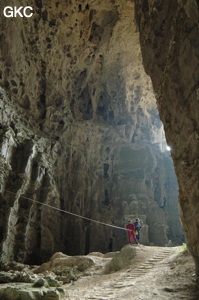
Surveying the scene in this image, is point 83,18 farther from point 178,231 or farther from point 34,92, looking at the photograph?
point 178,231

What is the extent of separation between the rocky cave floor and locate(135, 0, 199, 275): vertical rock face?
1.29 metres

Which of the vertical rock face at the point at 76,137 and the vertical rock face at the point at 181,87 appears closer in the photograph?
the vertical rock face at the point at 181,87

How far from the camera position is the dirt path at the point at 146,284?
5.06 m

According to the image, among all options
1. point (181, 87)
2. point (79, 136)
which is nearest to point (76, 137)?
point (79, 136)

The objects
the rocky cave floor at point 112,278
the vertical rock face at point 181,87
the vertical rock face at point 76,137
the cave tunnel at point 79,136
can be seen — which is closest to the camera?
the vertical rock face at point 181,87

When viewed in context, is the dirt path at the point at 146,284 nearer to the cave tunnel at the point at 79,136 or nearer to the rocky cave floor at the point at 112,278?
the rocky cave floor at the point at 112,278

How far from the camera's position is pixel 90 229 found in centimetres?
1694

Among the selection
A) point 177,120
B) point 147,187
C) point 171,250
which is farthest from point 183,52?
point 147,187

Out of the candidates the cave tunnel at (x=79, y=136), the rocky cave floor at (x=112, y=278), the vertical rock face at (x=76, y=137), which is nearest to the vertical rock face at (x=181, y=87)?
the cave tunnel at (x=79, y=136)

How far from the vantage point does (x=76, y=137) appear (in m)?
18.9

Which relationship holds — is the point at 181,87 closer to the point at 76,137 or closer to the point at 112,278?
the point at 112,278

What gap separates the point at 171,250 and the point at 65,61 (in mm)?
13675

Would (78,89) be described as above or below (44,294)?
above

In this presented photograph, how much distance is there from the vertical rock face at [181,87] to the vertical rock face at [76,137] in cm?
884
